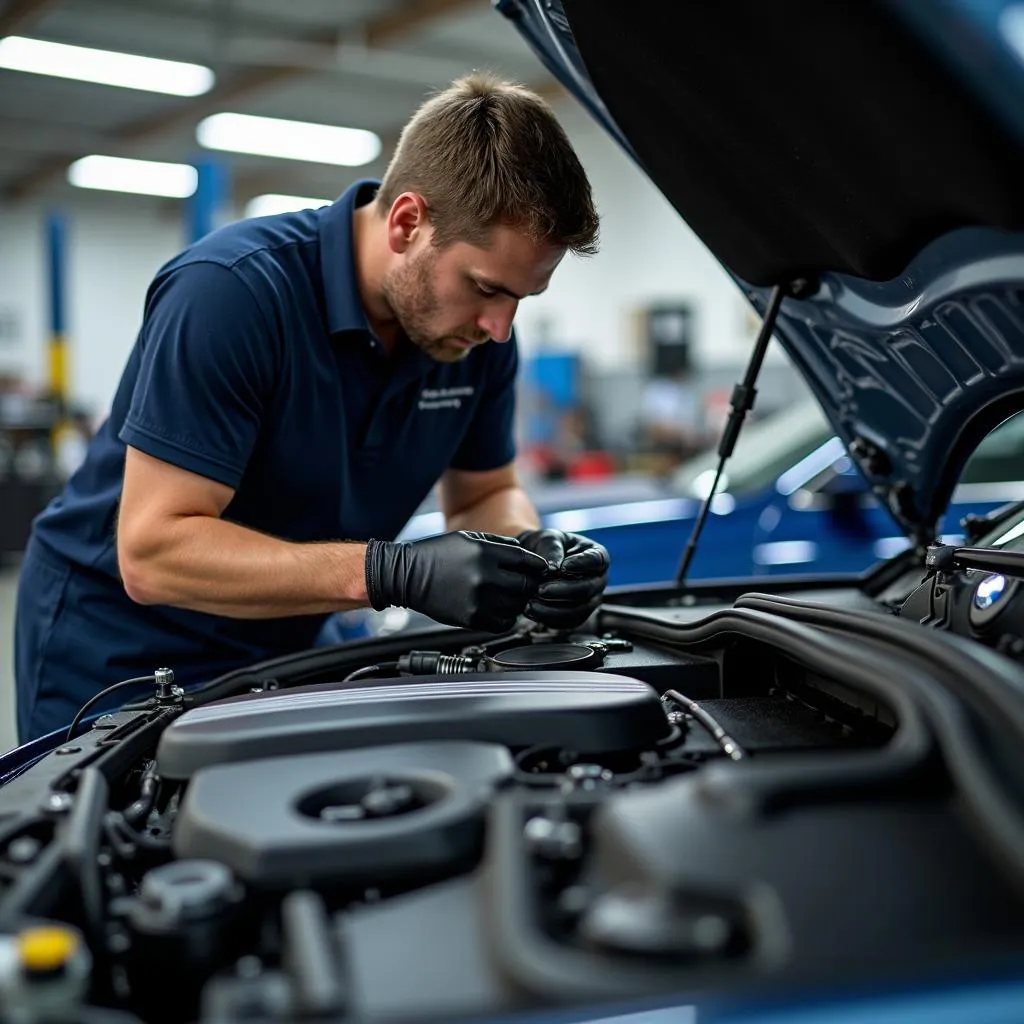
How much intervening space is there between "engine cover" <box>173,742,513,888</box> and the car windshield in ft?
8.40

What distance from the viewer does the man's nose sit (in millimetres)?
1606

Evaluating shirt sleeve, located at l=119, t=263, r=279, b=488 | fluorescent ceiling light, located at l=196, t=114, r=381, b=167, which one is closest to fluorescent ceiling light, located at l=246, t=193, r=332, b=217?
fluorescent ceiling light, located at l=196, t=114, r=381, b=167

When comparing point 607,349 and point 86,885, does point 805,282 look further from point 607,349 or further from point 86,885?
point 607,349

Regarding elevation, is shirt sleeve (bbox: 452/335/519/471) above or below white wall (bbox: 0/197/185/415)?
below

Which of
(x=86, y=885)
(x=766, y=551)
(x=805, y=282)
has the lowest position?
(x=766, y=551)

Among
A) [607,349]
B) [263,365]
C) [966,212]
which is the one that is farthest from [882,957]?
[607,349]

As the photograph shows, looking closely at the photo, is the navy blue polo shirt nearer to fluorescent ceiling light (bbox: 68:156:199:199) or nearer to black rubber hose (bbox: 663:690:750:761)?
black rubber hose (bbox: 663:690:750:761)

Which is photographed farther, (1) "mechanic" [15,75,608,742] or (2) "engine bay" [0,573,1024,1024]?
(1) "mechanic" [15,75,608,742]

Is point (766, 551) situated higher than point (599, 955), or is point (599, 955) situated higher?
point (599, 955)

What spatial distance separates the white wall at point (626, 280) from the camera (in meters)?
10.7

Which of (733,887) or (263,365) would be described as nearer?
(733,887)

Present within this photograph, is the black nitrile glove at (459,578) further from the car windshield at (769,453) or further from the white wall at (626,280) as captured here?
the white wall at (626,280)

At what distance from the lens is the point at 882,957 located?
594 millimetres

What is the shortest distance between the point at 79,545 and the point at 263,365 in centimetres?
44
